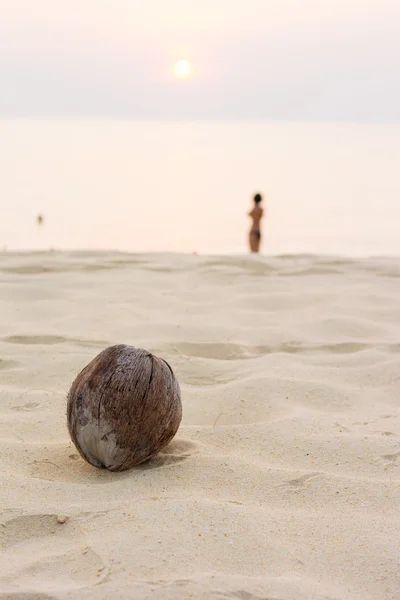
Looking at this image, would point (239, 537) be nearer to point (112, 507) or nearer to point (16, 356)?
point (112, 507)

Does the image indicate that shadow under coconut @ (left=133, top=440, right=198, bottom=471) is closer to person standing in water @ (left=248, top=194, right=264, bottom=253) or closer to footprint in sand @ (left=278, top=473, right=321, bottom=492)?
footprint in sand @ (left=278, top=473, right=321, bottom=492)

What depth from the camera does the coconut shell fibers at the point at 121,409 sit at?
2299mm

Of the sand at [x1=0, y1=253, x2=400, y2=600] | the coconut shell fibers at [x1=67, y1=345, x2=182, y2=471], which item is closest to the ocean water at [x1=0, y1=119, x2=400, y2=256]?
the sand at [x1=0, y1=253, x2=400, y2=600]

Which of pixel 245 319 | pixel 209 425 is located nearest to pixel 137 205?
pixel 245 319

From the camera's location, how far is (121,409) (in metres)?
2.29

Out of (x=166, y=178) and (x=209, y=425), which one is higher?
(x=166, y=178)

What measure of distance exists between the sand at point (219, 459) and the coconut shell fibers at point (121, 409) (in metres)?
0.08

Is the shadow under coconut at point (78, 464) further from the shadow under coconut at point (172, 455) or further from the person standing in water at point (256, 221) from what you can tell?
the person standing in water at point (256, 221)

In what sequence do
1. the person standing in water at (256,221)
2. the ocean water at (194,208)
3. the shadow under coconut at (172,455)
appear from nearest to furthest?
1. the shadow under coconut at (172,455)
2. the person standing in water at (256,221)
3. the ocean water at (194,208)

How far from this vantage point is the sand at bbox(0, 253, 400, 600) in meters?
1.78

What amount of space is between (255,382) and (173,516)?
4.40 feet

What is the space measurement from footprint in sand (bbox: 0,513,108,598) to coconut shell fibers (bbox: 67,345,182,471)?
1.11ft

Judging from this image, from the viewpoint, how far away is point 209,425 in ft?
9.48

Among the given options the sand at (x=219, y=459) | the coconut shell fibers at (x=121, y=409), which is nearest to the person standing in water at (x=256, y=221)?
the sand at (x=219, y=459)
